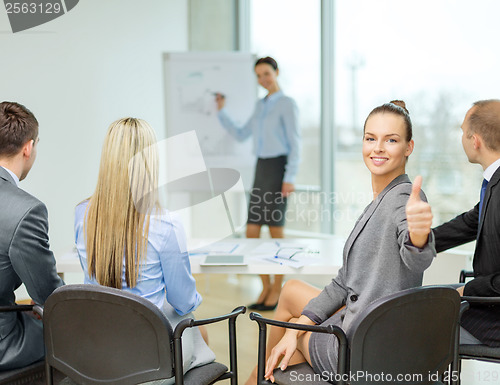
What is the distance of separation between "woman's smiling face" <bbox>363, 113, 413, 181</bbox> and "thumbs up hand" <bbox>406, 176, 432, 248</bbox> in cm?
28

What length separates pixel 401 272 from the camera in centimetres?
157

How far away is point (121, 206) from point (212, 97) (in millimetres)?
3263

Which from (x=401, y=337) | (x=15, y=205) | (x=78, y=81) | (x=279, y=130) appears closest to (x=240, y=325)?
(x=279, y=130)

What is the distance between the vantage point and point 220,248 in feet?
8.63

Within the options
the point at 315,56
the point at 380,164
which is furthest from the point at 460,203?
the point at 380,164

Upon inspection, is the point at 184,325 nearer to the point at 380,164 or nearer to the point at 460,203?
the point at 380,164

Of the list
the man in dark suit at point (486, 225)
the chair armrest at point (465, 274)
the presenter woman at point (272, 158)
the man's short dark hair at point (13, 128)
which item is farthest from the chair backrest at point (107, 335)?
the presenter woman at point (272, 158)

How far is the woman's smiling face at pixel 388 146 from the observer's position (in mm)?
1694

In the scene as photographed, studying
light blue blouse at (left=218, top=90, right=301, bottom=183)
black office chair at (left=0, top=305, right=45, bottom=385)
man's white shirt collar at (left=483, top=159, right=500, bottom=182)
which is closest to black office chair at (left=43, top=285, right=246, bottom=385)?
black office chair at (left=0, top=305, right=45, bottom=385)

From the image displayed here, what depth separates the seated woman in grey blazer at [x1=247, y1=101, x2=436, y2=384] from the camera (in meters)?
1.54

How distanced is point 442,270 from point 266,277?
1553 mm

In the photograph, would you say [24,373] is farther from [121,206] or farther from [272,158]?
[272,158]

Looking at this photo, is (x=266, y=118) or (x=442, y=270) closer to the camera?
(x=442, y=270)

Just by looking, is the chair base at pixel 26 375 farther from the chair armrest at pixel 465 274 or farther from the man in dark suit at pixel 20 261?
the chair armrest at pixel 465 274
